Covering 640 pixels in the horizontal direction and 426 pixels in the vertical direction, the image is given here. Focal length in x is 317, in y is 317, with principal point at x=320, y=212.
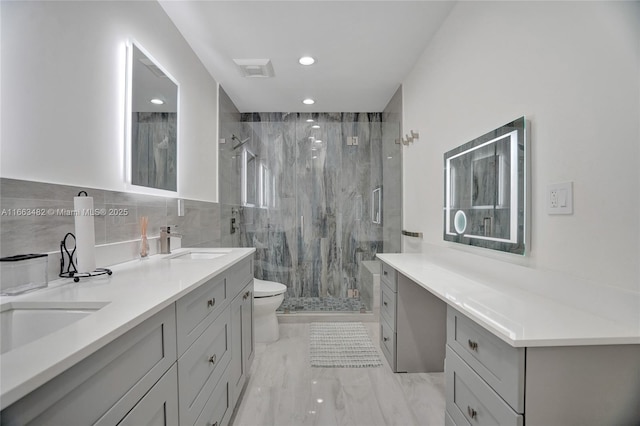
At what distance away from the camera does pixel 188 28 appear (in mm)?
2232

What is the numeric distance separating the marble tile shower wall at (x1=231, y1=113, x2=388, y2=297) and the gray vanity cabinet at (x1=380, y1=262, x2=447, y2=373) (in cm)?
152

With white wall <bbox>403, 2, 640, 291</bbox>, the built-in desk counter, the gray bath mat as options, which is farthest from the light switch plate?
the gray bath mat

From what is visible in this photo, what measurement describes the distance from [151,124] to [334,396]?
2.00 meters

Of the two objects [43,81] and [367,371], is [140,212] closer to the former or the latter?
[43,81]

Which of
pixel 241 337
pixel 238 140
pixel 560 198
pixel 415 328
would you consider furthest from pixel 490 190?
pixel 238 140

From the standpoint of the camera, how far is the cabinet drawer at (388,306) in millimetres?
2275

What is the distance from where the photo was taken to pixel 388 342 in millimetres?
2414

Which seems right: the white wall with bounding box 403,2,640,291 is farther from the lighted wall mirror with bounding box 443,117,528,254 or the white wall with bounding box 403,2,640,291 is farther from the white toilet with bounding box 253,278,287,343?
the white toilet with bounding box 253,278,287,343

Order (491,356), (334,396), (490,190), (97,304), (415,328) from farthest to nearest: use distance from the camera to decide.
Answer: (415,328) → (334,396) → (490,190) → (491,356) → (97,304)

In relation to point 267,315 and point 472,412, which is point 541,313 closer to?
point 472,412

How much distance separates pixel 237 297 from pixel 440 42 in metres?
2.18

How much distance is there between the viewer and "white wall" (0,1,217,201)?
105 cm

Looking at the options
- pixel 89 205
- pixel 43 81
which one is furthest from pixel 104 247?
pixel 43 81

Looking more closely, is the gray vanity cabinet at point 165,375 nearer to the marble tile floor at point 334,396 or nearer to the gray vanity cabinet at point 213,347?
the gray vanity cabinet at point 213,347
